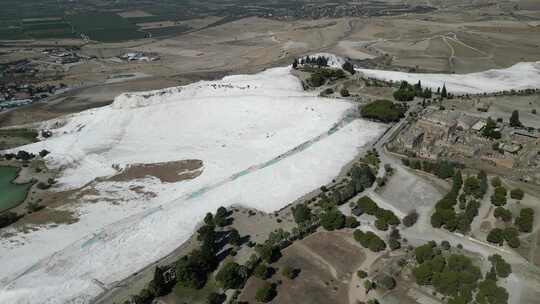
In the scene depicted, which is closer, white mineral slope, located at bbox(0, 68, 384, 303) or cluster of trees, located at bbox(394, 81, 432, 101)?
white mineral slope, located at bbox(0, 68, 384, 303)

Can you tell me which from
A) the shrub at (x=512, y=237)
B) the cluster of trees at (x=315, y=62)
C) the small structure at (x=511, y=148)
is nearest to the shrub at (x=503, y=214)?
the shrub at (x=512, y=237)

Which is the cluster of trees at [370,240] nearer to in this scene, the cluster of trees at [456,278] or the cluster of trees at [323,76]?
the cluster of trees at [456,278]

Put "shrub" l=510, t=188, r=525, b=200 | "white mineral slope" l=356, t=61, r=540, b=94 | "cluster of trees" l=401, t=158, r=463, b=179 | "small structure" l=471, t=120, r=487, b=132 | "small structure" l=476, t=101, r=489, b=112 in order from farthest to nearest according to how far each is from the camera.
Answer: "white mineral slope" l=356, t=61, r=540, b=94 → "small structure" l=476, t=101, r=489, b=112 → "small structure" l=471, t=120, r=487, b=132 → "cluster of trees" l=401, t=158, r=463, b=179 → "shrub" l=510, t=188, r=525, b=200

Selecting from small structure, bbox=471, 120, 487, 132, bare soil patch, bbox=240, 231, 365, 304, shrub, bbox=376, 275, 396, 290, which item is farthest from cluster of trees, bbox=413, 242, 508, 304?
small structure, bbox=471, 120, 487, 132

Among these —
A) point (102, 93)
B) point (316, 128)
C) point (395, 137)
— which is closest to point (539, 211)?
point (395, 137)

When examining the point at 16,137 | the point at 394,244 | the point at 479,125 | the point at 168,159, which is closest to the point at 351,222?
the point at 394,244

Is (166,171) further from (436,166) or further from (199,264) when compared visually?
(436,166)

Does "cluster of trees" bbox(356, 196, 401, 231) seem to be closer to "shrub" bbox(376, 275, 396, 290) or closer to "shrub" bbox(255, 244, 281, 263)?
"shrub" bbox(376, 275, 396, 290)
